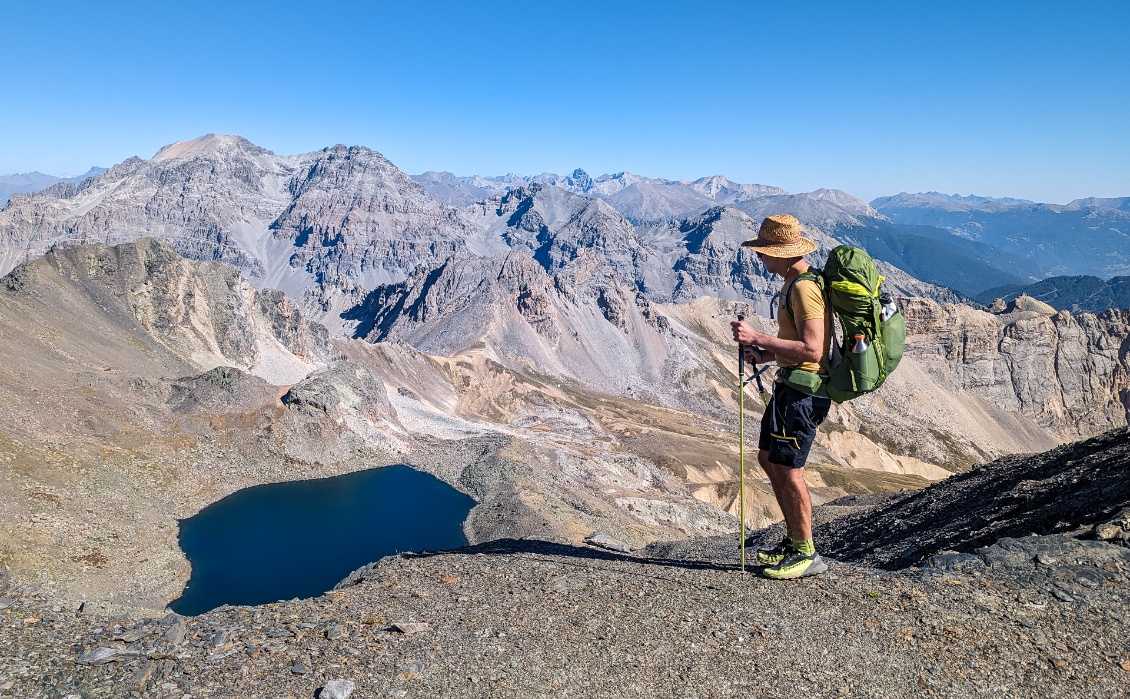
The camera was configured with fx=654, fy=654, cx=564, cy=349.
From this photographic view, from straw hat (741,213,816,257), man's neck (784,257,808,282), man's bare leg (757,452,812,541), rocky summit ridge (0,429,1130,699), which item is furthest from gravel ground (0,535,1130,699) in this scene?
straw hat (741,213,816,257)

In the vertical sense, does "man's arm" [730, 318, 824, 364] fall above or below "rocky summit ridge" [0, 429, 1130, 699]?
above

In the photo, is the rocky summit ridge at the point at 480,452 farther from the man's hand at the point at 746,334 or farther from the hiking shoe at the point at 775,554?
the man's hand at the point at 746,334

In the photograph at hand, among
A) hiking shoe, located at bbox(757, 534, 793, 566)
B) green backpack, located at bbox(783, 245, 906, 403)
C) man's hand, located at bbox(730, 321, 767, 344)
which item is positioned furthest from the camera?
hiking shoe, located at bbox(757, 534, 793, 566)

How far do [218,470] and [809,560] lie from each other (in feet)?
209

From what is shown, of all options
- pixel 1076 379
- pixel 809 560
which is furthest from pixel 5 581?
pixel 1076 379

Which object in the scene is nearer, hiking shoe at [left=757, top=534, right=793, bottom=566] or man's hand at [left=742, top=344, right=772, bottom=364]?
man's hand at [left=742, top=344, right=772, bottom=364]

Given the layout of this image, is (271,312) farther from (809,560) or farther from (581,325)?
(809,560)

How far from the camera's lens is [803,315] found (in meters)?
9.01

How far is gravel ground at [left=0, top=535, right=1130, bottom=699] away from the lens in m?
8.09

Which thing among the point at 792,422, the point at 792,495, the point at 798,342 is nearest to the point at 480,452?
the point at 792,495

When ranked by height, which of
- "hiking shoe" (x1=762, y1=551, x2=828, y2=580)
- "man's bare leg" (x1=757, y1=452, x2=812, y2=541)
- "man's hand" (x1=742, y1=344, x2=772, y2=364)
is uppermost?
"man's hand" (x1=742, y1=344, x2=772, y2=364)

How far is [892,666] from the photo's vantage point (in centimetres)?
813

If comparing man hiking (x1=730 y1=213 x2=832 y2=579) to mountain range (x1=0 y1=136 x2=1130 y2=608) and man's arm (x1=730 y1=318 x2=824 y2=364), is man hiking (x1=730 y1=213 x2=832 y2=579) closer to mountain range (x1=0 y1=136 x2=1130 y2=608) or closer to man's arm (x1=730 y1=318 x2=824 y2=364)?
man's arm (x1=730 y1=318 x2=824 y2=364)

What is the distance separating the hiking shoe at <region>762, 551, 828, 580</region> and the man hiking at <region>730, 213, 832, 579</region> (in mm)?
16
